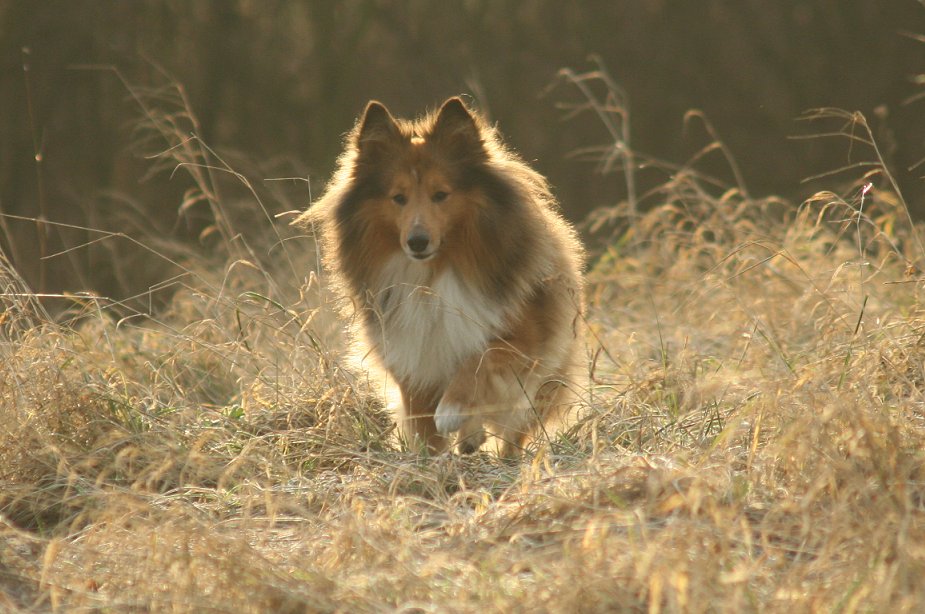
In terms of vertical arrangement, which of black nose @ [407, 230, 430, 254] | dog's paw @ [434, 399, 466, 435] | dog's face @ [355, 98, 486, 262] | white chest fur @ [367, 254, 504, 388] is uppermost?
dog's face @ [355, 98, 486, 262]

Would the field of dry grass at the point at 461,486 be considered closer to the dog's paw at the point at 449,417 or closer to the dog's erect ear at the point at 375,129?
the dog's paw at the point at 449,417

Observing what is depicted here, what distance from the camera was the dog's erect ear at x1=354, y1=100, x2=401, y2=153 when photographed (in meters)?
4.89

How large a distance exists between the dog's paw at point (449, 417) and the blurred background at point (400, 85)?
587cm

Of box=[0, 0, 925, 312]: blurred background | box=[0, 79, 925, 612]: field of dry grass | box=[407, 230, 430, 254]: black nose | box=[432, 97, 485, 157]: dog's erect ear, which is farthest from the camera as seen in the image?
box=[0, 0, 925, 312]: blurred background

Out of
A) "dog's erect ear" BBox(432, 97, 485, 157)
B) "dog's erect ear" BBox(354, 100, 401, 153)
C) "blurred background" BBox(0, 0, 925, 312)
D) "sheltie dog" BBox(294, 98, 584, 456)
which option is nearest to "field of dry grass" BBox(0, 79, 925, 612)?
"sheltie dog" BBox(294, 98, 584, 456)

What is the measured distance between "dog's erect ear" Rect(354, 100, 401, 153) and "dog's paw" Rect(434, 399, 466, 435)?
1.23 metres

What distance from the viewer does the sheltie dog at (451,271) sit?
4.75 m

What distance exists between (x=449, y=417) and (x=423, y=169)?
108 centimetres

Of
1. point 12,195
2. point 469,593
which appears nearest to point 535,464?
point 469,593

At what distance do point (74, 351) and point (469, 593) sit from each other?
246 cm

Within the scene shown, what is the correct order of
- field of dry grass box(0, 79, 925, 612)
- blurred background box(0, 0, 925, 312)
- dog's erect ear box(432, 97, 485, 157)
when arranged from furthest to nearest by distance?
blurred background box(0, 0, 925, 312)
dog's erect ear box(432, 97, 485, 157)
field of dry grass box(0, 79, 925, 612)

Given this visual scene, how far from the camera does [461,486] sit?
3715mm

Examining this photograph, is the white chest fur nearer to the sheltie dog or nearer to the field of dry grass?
the sheltie dog

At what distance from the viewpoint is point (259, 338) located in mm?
5668
